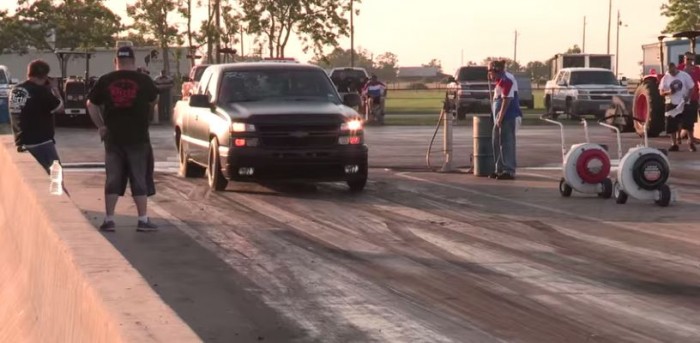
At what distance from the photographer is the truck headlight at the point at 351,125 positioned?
675 inches

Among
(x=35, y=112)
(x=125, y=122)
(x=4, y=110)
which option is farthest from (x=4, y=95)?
(x=125, y=122)

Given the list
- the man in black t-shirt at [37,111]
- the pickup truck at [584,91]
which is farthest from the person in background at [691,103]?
the pickup truck at [584,91]

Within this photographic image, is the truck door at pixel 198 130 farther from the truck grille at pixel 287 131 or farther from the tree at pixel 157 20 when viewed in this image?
the tree at pixel 157 20

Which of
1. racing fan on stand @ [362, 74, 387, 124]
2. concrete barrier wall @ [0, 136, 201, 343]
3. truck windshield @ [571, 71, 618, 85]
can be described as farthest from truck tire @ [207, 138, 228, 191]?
truck windshield @ [571, 71, 618, 85]

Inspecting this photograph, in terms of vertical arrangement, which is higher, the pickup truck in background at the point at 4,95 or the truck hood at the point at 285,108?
the truck hood at the point at 285,108

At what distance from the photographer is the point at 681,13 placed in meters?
105

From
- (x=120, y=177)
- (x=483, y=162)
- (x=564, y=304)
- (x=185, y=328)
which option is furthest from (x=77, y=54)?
(x=185, y=328)

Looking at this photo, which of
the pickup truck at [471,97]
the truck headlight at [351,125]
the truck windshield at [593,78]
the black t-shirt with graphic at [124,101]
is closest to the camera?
the black t-shirt with graphic at [124,101]

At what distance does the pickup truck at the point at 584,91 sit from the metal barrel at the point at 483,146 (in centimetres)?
2257

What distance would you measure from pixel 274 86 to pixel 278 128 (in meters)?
1.31

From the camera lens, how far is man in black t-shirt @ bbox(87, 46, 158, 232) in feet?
41.9

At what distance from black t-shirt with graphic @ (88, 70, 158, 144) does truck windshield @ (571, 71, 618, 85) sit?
32521 millimetres

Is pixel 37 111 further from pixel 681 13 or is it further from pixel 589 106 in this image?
pixel 681 13

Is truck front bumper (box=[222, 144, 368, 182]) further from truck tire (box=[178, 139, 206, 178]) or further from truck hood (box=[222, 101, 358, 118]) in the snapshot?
truck tire (box=[178, 139, 206, 178])
